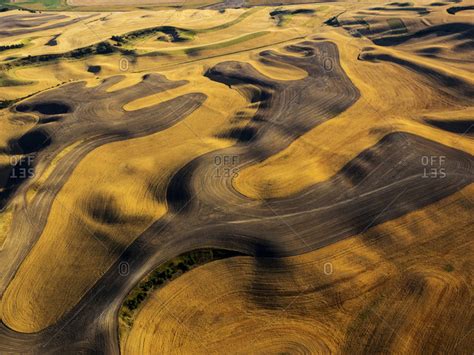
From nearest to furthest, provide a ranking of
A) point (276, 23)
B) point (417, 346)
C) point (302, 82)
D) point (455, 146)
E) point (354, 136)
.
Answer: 1. point (417, 346)
2. point (455, 146)
3. point (354, 136)
4. point (302, 82)
5. point (276, 23)

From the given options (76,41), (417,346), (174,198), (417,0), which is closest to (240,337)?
(417,346)

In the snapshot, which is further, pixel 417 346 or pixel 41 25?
pixel 41 25

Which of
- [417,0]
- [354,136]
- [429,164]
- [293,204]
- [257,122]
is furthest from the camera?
[417,0]

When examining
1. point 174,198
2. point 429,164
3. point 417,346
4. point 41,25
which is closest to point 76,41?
point 41,25

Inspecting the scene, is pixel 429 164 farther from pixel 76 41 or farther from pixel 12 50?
pixel 12 50

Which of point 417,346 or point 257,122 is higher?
point 257,122

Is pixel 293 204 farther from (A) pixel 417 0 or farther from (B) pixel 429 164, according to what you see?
(A) pixel 417 0

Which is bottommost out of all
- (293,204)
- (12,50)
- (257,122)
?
(293,204)
